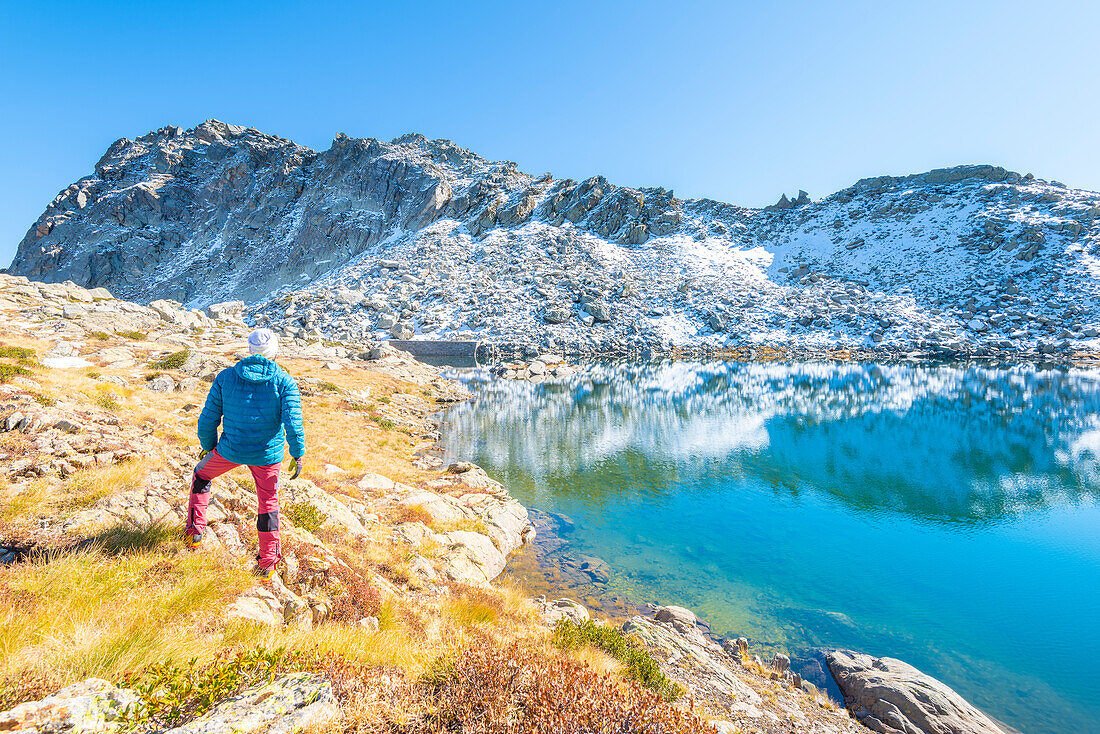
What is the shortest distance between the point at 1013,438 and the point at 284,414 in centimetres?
4012

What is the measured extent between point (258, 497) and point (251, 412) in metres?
1.14

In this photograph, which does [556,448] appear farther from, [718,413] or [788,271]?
[788,271]

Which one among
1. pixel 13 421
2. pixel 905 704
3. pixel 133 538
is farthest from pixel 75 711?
pixel 905 704

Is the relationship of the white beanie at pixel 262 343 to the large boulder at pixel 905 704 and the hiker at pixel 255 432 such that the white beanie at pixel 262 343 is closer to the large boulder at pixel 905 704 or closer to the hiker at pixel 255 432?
the hiker at pixel 255 432

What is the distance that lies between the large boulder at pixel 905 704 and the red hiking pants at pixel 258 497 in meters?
10.2

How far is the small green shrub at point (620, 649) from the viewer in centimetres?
579

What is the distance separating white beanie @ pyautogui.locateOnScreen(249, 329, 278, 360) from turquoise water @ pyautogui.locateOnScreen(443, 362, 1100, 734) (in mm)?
10844

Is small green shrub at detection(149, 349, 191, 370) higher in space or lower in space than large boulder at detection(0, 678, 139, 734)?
higher

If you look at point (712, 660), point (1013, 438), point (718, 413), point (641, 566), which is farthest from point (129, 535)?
point (1013, 438)

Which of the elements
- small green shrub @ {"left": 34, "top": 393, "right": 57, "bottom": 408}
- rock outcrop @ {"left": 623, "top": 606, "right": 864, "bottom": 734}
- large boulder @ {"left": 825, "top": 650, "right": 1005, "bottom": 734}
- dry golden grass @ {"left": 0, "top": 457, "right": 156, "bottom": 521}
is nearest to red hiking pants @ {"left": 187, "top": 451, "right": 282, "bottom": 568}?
dry golden grass @ {"left": 0, "top": 457, "right": 156, "bottom": 521}

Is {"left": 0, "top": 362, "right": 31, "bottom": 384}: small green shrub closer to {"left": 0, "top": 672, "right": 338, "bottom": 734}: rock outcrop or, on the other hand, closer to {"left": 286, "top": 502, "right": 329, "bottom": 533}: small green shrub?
{"left": 286, "top": 502, "right": 329, "bottom": 533}: small green shrub

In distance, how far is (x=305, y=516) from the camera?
7945 mm

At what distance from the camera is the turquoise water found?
1058cm

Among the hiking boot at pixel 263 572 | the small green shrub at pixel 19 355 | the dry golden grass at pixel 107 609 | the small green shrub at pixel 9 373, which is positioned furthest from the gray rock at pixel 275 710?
the small green shrub at pixel 19 355
